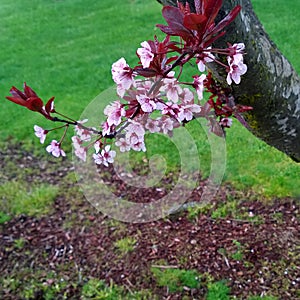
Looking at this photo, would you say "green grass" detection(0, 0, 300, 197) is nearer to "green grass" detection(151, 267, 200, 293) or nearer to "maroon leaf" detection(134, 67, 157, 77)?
"green grass" detection(151, 267, 200, 293)

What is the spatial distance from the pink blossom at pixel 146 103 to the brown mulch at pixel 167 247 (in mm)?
1667

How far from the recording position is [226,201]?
2.87 metres

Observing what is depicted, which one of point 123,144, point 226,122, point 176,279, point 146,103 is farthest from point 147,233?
point 146,103

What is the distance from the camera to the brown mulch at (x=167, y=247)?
236 centimetres

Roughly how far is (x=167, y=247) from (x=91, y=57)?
2.99 m

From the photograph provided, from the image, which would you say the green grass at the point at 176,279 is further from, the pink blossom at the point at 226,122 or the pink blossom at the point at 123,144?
the pink blossom at the point at 123,144

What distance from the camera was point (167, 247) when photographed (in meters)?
2.58

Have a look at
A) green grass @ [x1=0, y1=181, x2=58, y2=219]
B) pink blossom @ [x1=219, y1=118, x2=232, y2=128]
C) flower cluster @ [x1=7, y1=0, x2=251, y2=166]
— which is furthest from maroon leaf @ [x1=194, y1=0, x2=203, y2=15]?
green grass @ [x1=0, y1=181, x2=58, y2=219]

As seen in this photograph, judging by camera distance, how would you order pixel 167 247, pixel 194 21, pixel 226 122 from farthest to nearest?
pixel 167 247 < pixel 226 122 < pixel 194 21

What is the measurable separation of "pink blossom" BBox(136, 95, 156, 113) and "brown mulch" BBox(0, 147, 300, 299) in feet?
5.47

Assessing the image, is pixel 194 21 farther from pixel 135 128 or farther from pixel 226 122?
pixel 226 122

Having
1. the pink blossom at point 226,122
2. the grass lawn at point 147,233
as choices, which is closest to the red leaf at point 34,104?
the pink blossom at point 226,122

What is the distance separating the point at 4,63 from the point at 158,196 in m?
2.96

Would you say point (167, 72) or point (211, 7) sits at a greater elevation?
point (211, 7)
